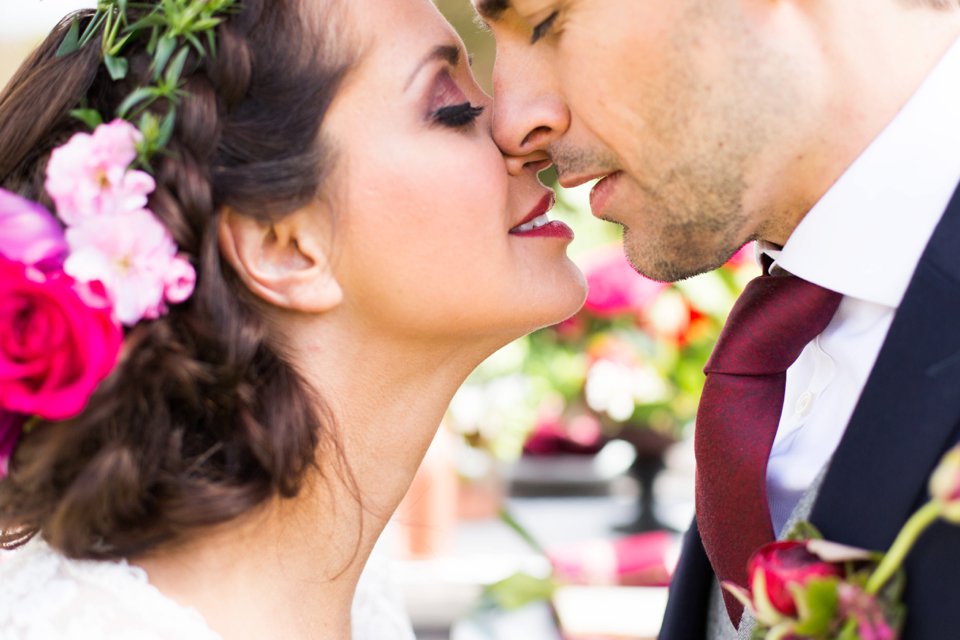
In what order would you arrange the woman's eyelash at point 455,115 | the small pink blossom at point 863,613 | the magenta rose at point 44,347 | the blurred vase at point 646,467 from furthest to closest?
the blurred vase at point 646,467 < the woman's eyelash at point 455,115 < the magenta rose at point 44,347 < the small pink blossom at point 863,613

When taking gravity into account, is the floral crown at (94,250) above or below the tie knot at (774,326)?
above

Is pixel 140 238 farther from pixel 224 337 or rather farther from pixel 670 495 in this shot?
pixel 670 495

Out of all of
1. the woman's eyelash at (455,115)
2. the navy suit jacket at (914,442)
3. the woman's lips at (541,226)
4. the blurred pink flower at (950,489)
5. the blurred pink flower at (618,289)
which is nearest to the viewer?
the blurred pink flower at (950,489)

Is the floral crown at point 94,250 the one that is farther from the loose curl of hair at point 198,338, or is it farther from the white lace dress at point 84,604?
the white lace dress at point 84,604

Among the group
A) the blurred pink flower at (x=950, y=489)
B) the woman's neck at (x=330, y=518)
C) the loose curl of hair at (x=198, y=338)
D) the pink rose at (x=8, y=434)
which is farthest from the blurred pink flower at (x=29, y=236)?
the blurred pink flower at (x=950, y=489)

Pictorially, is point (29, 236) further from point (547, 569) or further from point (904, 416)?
point (547, 569)

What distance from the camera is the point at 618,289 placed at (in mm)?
3598

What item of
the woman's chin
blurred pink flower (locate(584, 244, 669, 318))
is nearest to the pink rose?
the woman's chin

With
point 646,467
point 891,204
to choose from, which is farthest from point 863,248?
point 646,467

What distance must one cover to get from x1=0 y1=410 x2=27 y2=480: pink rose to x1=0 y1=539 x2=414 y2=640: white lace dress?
193 millimetres

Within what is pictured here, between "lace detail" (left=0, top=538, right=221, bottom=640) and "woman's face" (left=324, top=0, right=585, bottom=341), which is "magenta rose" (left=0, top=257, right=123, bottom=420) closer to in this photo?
"lace detail" (left=0, top=538, right=221, bottom=640)

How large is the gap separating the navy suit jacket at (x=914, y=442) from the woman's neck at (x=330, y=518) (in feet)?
2.86

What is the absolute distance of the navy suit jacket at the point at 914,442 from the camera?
152 centimetres

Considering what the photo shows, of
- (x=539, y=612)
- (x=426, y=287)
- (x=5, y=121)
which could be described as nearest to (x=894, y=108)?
(x=426, y=287)
